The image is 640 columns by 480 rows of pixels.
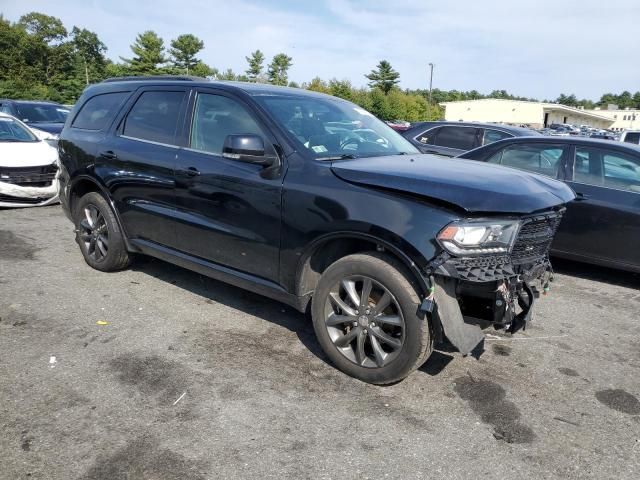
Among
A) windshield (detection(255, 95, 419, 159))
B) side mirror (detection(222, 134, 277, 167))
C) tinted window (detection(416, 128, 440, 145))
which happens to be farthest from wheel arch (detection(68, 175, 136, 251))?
tinted window (detection(416, 128, 440, 145))

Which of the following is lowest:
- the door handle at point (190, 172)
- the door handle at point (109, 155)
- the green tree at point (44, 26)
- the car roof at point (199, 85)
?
the door handle at point (190, 172)

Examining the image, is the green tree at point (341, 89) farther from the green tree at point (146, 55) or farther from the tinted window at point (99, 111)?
the tinted window at point (99, 111)

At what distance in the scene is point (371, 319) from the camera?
3.24 meters

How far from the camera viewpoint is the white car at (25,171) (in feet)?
27.0

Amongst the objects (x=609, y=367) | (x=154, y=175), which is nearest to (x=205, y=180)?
(x=154, y=175)

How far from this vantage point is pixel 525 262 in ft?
10.6

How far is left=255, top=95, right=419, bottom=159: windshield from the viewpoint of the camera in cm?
374

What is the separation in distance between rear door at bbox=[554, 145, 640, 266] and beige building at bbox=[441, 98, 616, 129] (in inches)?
3010

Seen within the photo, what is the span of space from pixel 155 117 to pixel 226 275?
162 cm

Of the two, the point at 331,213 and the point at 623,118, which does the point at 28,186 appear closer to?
the point at 331,213

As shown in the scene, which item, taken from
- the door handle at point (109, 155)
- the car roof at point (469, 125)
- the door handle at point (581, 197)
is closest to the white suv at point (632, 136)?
the car roof at point (469, 125)

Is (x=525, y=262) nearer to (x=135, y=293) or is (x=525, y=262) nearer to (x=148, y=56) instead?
(x=135, y=293)

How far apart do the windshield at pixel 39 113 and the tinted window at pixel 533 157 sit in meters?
11.4

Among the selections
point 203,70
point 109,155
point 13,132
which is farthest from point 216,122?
point 203,70
